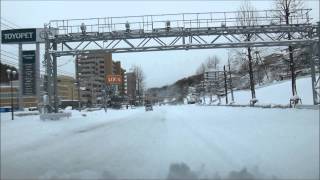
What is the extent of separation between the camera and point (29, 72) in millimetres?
51188

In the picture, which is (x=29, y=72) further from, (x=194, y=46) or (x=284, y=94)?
(x=284, y=94)

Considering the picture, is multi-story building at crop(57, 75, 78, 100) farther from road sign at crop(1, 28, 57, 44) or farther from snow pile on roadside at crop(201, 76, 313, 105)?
road sign at crop(1, 28, 57, 44)

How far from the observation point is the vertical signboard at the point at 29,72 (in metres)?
50.4

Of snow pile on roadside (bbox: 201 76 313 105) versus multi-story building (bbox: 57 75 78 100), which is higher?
multi-story building (bbox: 57 75 78 100)

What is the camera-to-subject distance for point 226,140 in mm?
17719

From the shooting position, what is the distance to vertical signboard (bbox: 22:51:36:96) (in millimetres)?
50375

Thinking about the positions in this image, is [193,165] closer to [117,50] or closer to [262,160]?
[262,160]

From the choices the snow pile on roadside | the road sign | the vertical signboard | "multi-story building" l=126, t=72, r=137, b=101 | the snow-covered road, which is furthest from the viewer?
"multi-story building" l=126, t=72, r=137, b=101

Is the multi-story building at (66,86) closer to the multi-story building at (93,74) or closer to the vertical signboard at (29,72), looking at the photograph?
the multi-story building at (93,74)

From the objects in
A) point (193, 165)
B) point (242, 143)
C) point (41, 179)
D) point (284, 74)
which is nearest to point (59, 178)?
point (41, 179)

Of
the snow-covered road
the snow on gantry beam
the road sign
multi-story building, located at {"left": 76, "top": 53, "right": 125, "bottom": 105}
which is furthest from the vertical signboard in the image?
multi-story building, located at {"left": 76, "top": 53, "right": 125, "bottom": 105}

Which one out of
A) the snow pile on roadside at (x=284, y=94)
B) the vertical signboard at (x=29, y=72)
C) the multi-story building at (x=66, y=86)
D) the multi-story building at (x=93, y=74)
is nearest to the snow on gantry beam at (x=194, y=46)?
the vertical signboard at (x=29, y=72)

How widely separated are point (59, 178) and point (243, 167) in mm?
4053

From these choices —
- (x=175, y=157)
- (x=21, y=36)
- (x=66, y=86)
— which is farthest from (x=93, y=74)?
(x=175, y=157)
